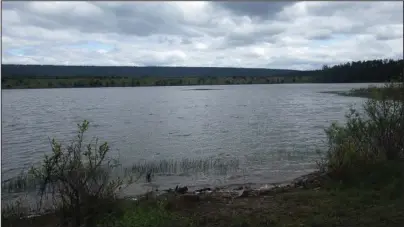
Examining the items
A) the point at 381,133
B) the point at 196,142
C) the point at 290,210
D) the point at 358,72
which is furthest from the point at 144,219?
the point at 358,72

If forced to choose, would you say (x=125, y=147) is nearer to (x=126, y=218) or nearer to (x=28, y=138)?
(x=28, y=138)

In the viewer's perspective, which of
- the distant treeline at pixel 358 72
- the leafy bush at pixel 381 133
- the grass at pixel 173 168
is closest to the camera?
the leafy bush at pixel 381 133

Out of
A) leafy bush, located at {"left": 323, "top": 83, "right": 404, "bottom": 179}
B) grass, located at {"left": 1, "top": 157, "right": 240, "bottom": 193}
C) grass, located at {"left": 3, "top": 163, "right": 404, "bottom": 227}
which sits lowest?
grass, located at {"left": 1, "top": 157, "right": 240, "bottom": 193}

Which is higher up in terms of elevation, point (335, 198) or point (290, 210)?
point (335, 198)

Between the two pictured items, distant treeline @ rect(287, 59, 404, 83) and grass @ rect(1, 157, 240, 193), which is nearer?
grass @ rect(1, 157, 240, 193)

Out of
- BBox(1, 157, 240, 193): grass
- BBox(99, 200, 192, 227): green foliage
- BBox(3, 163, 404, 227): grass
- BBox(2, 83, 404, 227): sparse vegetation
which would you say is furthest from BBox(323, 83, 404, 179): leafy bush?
BBox(1, 157, 240, 193): grass

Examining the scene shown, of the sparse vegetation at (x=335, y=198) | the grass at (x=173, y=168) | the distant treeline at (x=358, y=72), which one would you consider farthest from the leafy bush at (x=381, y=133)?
the distant treeline at (x=358, y=72)

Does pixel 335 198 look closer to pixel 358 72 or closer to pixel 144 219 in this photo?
pixel 144 219

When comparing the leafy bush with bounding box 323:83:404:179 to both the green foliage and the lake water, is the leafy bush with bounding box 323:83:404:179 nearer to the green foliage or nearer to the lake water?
the lake water

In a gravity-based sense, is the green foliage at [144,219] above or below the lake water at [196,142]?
above

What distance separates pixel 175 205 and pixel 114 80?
543 feet

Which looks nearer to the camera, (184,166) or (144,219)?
(144,219)

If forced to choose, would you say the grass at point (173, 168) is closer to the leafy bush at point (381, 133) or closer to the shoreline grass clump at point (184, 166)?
the shoreline grass clump at point (184, 166)

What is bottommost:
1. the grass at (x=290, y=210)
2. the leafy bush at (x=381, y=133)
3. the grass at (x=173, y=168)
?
the grass at (x=173, y=168)
